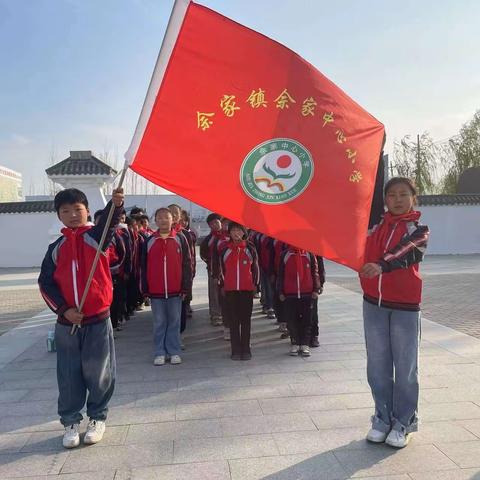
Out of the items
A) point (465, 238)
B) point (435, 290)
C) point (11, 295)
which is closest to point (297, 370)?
point (435, 290)

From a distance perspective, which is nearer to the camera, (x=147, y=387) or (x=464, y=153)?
(x=147, y=387)

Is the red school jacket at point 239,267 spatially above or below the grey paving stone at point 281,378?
above

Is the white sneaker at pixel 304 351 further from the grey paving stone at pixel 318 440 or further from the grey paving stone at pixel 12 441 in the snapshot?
the grey paving stone at pixel 12 441

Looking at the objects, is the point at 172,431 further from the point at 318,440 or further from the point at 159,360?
the point at 159,360

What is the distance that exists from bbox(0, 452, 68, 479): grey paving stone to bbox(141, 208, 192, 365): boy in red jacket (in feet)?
6.66

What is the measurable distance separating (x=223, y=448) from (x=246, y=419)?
Answer: 0.49 meters

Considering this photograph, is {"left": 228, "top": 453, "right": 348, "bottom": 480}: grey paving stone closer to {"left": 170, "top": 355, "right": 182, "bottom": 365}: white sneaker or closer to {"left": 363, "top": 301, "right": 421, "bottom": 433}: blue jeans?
{"left": 363, "top": 301, "right": 421, "bottom": 433}: blue jeans

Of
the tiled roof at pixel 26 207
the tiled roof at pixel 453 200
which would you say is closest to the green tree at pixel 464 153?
the tiled roof at pixel 453 200

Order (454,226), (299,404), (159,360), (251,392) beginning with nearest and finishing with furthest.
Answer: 1. (299,404)
2. (251,392)
3. (159,360)
4. (454,226)

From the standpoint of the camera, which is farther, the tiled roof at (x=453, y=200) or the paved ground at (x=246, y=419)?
the tiled roof at (x=453, y=200)

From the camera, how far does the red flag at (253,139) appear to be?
287cm

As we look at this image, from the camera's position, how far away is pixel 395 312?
9.74 ft

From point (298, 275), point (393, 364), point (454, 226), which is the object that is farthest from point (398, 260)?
point (454, 226)

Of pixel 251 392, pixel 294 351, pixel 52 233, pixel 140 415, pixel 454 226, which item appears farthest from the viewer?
pixel 454 226
